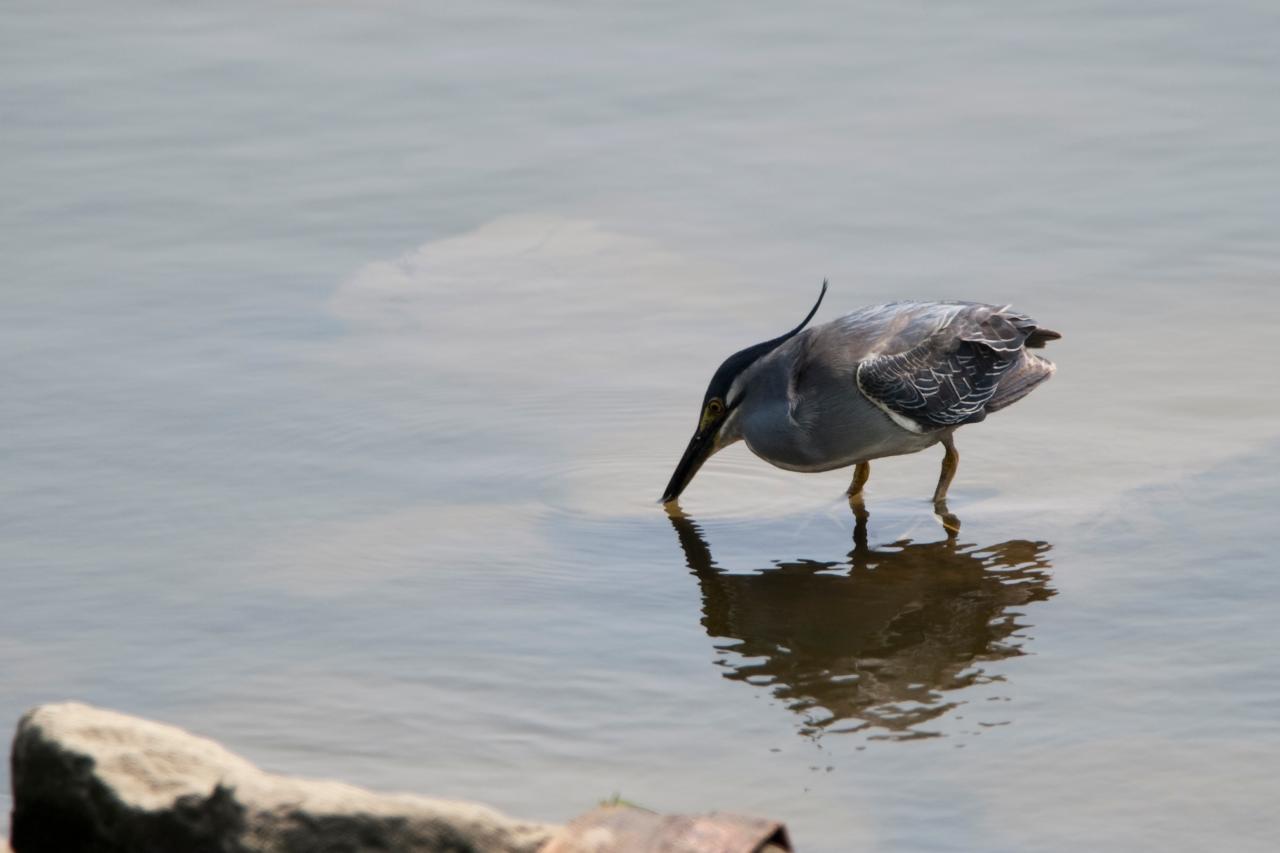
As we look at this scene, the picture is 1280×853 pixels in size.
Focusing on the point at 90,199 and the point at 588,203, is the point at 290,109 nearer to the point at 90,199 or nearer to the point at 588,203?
the point at 90,199

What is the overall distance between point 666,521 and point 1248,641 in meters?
2.36

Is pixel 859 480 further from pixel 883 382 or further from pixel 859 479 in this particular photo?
pixel 883 382

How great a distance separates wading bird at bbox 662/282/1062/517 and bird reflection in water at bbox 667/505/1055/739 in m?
0.38

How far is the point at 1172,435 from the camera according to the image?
769 centimetres

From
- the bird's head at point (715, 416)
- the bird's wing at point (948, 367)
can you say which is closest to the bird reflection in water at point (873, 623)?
the bird's head at point (715, 416)

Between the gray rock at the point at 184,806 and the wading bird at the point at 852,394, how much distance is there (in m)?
3.56

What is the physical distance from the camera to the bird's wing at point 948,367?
7.21 meters

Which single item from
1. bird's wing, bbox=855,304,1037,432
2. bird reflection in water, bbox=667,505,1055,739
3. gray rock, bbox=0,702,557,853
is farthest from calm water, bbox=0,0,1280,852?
gray rock, bbox=0,702,557,853

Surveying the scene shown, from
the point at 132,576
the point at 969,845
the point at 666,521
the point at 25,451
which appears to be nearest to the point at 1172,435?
the point at 666,521

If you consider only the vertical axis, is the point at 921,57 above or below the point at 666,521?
above

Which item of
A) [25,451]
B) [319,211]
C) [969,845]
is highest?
[319,211]

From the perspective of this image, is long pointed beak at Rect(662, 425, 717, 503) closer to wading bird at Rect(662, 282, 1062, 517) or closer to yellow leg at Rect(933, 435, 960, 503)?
wading bird at Rect(662, 282, 1062, 517)

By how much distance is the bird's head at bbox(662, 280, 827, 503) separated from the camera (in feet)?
23.5

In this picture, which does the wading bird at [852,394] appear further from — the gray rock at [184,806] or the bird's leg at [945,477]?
the gray rock at [184,806]
